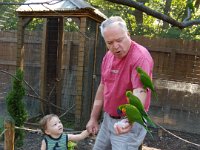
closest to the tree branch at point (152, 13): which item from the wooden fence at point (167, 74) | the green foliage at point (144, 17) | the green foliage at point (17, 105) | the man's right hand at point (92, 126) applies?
the man's right hand at point (92, 126)

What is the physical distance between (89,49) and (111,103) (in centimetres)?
296

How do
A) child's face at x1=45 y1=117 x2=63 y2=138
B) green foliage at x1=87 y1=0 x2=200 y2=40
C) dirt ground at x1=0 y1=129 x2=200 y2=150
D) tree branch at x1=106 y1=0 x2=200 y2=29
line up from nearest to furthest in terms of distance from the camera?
tree branch at x1=106 y1=0 x2=200 y2=29
child's face at x1=45 y1=117 x2=63 y2=138
dirt ground at x1=0 y1=129 x2=200 y2=150
green foliage at x1=87 y1=0 x2=200 y2=40

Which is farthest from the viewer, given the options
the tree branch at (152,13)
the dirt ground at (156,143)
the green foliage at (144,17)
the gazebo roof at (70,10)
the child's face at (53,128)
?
the green foliage at (144,17)

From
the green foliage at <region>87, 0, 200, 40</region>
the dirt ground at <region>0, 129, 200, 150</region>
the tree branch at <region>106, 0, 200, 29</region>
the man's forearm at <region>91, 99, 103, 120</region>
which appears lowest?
the dirt ground at <region>0, 129, 200, 150</region>

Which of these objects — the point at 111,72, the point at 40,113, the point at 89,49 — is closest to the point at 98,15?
the point at 89,49

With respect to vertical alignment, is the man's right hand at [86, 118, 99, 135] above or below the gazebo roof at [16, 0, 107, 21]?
below

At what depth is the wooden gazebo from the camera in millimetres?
4684

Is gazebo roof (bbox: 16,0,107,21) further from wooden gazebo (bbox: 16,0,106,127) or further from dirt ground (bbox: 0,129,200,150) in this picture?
dirt ground (bbox: 0,129,200,150)

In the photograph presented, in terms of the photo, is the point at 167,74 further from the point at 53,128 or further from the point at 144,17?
the point at 144,17

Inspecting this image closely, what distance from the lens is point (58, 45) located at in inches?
214

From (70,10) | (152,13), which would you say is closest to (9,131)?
(152,13)

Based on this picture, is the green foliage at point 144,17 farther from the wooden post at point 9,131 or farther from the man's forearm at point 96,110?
the wooden post at point 9,131

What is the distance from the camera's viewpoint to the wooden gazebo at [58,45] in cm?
468

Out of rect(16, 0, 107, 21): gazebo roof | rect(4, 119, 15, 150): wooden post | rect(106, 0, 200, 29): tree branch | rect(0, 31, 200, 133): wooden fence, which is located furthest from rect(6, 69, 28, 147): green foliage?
rect(106, 0, 200, 29): tree branch
